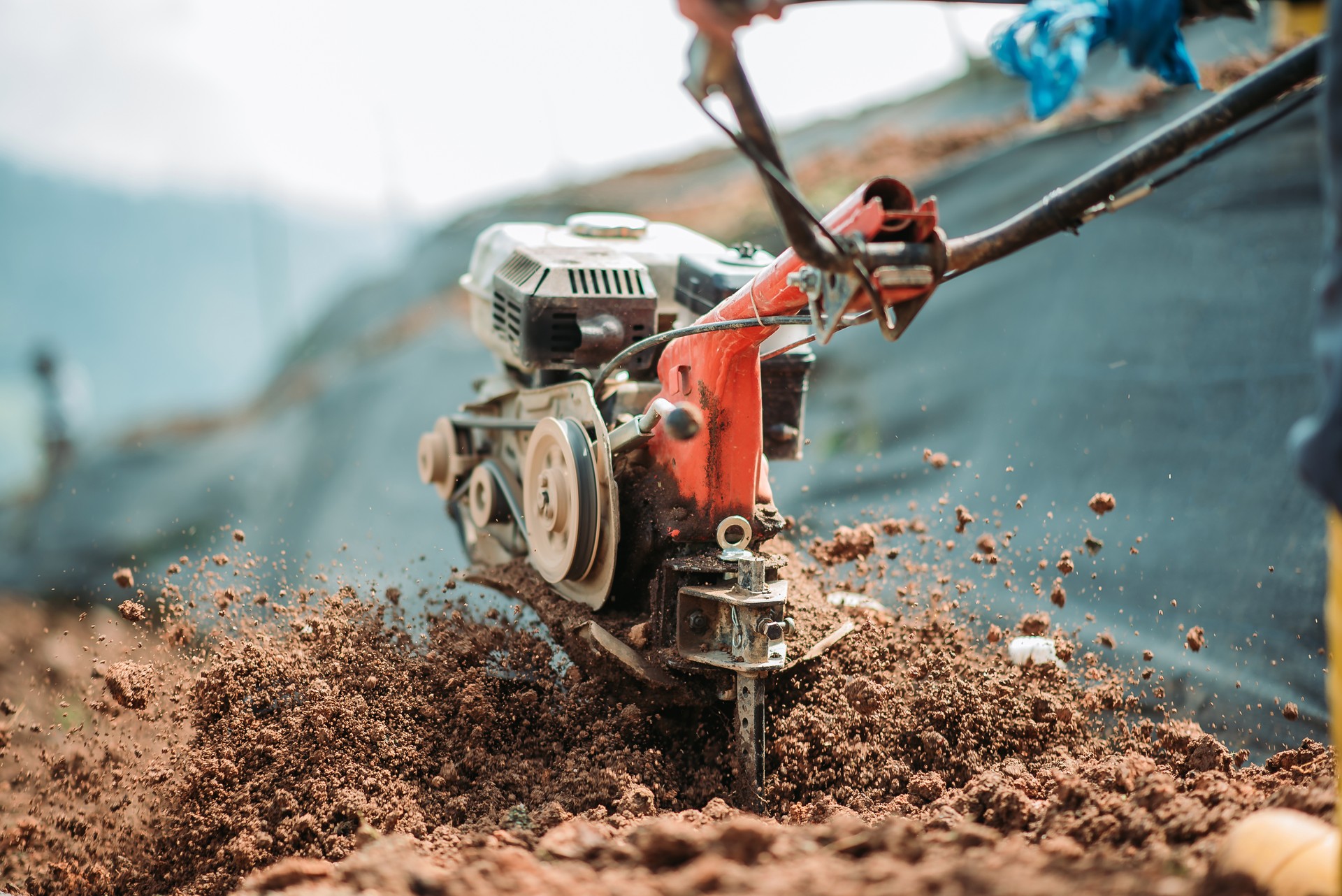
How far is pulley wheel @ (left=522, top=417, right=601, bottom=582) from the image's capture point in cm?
389

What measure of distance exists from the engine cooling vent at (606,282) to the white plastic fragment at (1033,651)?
7.20ft

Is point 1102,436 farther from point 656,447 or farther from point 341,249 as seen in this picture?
point 341,249

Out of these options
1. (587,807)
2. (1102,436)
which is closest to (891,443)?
(1102,436)

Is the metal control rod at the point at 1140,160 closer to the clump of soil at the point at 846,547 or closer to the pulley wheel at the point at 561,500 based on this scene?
the pulley wheel at the point at 561,500

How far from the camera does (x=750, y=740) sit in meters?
3.45

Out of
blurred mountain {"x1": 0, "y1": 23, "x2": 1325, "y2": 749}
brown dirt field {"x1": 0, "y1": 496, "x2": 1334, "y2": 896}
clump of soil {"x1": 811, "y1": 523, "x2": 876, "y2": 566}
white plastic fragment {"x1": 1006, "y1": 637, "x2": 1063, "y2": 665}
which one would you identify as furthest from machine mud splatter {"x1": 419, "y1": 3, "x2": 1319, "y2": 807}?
blurred mountain {"x1": 0, "y1": 23, "x2": 1325, "y2": 749}

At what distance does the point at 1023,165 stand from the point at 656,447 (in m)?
7.38

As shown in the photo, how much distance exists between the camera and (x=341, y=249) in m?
29.9

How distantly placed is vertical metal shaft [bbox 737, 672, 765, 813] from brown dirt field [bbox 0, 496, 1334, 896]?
0.10 m

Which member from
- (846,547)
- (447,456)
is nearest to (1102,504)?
(846,547)

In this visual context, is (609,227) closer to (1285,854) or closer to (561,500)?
(561,500)

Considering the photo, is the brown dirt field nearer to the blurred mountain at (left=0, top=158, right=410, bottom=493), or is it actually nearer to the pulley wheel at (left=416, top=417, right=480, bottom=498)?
the pulley wheel at (left=416, top=417, right=480, bottom=498)

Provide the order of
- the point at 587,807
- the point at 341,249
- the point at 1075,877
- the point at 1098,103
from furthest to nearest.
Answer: the point at 341,249
the point at 1098,103
the point at 587,807
the point at 1075,877

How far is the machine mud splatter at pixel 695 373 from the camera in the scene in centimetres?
282
